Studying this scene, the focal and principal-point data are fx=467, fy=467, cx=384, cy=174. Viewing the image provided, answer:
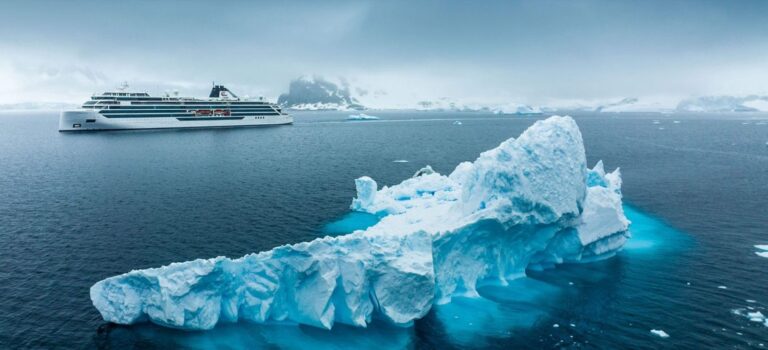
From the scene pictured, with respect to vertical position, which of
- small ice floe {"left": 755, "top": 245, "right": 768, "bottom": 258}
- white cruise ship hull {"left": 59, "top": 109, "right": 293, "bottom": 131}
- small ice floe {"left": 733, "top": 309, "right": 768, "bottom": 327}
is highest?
white cruise ship hull {"left": 59, "top": 109, "right": 293, "bottom": 131}

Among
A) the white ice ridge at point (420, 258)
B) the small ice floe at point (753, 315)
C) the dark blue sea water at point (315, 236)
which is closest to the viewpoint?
the dark blue sea water at point (315, 236)

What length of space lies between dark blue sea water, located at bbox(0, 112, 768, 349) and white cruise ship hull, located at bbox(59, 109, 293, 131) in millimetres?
44704

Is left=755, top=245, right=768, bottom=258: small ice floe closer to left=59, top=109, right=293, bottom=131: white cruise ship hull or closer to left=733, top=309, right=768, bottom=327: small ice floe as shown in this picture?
left=733, top=309, right=768, bottom=327: small ice floe

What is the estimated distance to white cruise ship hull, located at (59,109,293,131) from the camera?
348 feet

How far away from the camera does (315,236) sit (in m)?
30.7

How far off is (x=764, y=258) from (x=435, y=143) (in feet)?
216

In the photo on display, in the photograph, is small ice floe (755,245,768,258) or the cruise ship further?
the cruise ship

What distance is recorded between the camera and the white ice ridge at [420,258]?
18.9 metres

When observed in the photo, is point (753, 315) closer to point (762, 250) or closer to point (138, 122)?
point (762, 250)

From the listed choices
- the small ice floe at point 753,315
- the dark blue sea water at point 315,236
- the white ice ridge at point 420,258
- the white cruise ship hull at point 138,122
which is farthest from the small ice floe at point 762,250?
the white cruise ship hull at point 138,122

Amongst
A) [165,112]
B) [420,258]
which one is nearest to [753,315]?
[420,258]

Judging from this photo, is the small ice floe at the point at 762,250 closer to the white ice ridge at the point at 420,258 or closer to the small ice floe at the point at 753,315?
the white ice ridge at the point at 420,258

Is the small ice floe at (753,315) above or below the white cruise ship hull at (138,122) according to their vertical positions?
below

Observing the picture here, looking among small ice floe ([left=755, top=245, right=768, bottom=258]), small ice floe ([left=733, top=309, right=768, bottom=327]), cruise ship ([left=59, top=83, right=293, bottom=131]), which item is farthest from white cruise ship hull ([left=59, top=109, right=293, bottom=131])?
small ice floe ([left=733, top=309, right=768, bottom=327])
